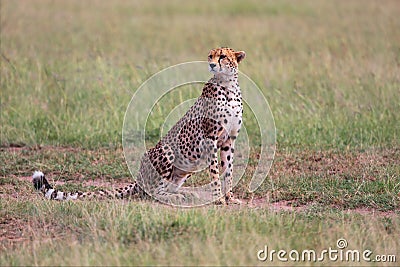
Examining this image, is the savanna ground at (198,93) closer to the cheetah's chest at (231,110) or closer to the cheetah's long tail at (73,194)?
the cheetah's long tail at (73,194)

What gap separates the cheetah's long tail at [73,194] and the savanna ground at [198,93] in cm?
15

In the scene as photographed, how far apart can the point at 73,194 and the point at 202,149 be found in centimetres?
105

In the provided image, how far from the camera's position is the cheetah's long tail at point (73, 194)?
5699 mm

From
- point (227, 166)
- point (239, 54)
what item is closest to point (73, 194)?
point (227, 166)

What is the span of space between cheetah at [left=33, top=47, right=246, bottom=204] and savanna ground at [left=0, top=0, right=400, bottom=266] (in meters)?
0.30

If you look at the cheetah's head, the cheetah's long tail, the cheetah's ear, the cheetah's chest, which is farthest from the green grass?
the cheetah's ear

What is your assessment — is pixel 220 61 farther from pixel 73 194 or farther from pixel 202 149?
pixel 73 194

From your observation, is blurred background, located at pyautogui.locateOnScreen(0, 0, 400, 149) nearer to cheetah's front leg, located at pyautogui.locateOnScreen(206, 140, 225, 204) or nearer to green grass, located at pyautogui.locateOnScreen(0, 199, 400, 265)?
cheetah's front leg, located at pyautogui.locateOnScreen(206, 140, 225, 204)

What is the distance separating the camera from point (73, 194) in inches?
227

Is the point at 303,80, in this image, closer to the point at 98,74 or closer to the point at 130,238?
the point at 98,74

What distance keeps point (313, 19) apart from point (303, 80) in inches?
173

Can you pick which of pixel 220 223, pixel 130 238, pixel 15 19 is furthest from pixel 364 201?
pixel 15 19

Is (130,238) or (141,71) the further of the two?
(141,71)

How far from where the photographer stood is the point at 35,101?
834cm
